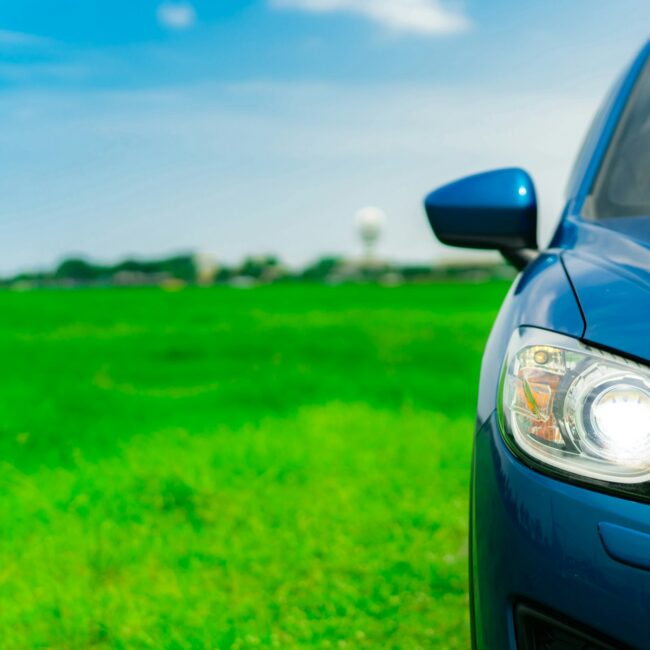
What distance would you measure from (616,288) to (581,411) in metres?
0.28

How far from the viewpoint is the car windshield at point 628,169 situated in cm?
230

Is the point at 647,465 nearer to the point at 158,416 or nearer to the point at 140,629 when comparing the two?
the point at 140,629

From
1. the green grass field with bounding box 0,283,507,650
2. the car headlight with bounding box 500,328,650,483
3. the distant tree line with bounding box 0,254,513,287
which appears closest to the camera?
the car headlight with bounding box 500,328,650,483

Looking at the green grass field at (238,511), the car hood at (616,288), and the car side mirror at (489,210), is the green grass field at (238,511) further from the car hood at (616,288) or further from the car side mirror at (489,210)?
the car hood at (616,288)

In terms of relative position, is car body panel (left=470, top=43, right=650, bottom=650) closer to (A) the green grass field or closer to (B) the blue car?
(B) the blue car

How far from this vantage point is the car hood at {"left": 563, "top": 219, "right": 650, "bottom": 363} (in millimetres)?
1505

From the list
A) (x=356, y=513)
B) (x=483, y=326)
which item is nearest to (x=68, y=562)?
(x=356, y=513)

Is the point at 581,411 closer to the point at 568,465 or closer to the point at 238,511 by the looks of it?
the point at 568,465

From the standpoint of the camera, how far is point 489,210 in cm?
236

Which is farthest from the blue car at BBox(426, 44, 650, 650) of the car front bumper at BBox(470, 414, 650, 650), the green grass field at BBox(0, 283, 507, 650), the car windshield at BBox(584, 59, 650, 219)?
the green grass field at BBox(0, 283, 507, 650)

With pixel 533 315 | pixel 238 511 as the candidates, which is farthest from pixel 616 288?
pixel 238 511

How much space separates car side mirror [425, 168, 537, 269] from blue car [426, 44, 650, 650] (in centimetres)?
47

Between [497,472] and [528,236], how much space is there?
3.40 ft

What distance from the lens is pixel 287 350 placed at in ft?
38.8
